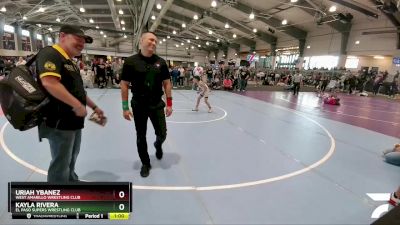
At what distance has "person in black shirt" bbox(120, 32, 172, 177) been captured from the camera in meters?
3.24

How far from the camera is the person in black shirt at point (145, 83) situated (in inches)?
128

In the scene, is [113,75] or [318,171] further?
[113,75]

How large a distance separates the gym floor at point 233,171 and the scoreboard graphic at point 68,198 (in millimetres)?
663

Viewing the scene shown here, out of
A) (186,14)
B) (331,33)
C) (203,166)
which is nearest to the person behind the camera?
(203,166)

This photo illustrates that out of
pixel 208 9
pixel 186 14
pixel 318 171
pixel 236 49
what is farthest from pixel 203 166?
pixel 236 49

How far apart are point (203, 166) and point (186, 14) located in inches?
1080

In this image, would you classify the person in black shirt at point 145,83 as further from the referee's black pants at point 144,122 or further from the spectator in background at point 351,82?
the spectator in background at point 351,82

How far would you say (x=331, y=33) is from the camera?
77.8 feet

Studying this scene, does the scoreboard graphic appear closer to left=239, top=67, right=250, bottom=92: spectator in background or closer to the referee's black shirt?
the referee's black shirt

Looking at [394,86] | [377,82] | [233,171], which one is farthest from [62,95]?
[377,82]

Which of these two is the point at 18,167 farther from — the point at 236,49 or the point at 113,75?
the point at 236,49

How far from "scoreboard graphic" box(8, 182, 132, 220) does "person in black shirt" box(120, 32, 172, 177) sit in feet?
5.07

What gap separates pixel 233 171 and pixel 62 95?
2.72 meters

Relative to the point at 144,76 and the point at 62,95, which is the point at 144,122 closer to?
the point at 144,76
